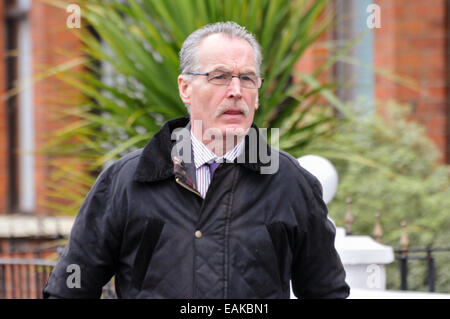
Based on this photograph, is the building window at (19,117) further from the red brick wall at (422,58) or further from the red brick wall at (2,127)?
the red brick wall at (422,58)

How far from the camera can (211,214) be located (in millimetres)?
2432

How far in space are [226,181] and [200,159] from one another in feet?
0.40

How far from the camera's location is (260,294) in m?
2.39

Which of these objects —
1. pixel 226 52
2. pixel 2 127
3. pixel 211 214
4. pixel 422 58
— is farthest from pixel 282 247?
pixel 2 127

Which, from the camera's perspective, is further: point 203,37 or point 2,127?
point 2,127

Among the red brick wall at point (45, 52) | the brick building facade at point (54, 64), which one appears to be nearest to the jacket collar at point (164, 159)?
the brick building facade at point (54, 64)

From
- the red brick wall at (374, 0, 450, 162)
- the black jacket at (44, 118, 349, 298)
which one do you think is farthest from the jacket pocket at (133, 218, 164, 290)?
the red brick wall at (374, 0, 450, 162)

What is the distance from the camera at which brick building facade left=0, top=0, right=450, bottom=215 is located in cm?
781

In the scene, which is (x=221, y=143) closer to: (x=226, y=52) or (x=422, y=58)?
(x=226, y=52)

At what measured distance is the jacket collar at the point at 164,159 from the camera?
2488 millimetres

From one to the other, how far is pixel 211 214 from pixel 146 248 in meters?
0.21

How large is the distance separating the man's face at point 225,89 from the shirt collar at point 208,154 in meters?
0.06

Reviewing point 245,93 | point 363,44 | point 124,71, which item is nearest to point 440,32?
point 363,44

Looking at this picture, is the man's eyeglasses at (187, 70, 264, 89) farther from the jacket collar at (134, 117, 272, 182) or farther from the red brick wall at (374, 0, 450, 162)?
the red brick wall at (374, 0, 450, 162)
